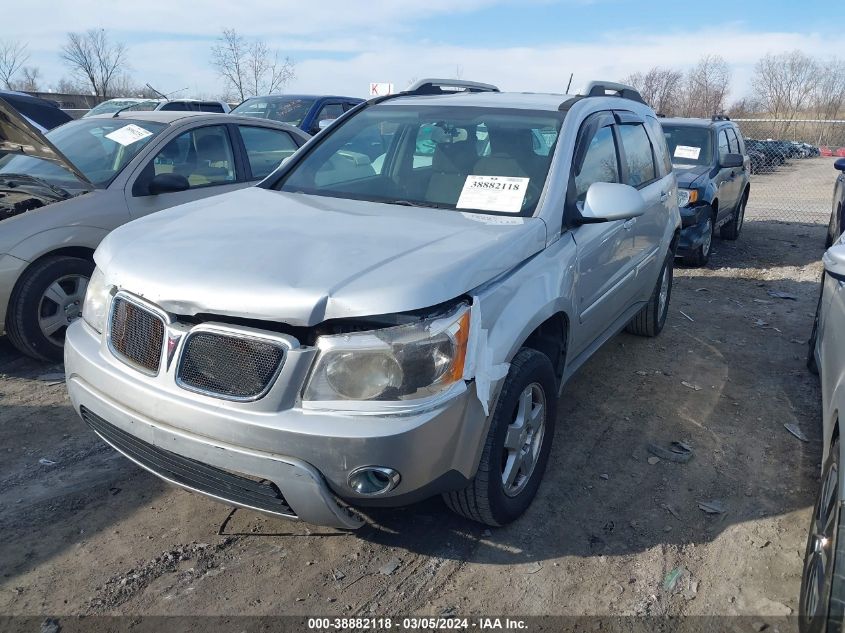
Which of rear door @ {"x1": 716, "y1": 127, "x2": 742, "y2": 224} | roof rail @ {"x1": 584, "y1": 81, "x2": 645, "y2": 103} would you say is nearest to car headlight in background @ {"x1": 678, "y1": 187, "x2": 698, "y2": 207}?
rear door @ {"x1": 716, "y1": 127, "x2": 742, "y2": 224}

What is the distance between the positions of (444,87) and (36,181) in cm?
308

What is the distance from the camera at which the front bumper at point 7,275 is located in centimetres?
432

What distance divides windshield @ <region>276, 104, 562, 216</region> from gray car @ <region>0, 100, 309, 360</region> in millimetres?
1719

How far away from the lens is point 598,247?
3656 mm

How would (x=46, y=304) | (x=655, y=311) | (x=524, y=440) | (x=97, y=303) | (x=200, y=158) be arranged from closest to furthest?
(x=97, y=303), (x=524, y=440), (x=46, y=304), (x=655, y=311), (x=200, y=158)

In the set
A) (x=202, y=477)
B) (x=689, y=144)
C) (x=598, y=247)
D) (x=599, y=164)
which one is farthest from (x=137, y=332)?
(x=689, y=144)

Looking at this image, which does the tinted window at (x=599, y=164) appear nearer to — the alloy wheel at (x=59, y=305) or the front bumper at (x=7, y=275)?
the alloy wheel at (x=59, y=305)

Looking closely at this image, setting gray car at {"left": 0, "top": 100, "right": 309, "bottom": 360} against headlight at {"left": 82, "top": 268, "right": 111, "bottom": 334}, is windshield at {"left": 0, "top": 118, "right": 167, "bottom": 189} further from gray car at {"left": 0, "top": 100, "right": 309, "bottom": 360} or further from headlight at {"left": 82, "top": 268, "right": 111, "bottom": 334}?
headlight at {"left": 82, "top": 268, "right": 111, "bottom": 334}

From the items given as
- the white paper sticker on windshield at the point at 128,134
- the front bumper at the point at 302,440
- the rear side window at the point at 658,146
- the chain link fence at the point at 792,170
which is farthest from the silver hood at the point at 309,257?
the chain link fence at the point at 792,170

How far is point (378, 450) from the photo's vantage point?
7.36 ft

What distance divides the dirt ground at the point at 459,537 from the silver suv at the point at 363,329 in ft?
1.08

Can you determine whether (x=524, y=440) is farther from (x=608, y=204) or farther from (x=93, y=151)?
(x=93, y=151)

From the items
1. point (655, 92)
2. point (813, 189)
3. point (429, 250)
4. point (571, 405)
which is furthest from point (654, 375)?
point (655, 92)

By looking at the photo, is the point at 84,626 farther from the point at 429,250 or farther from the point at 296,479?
the point at 429,250
